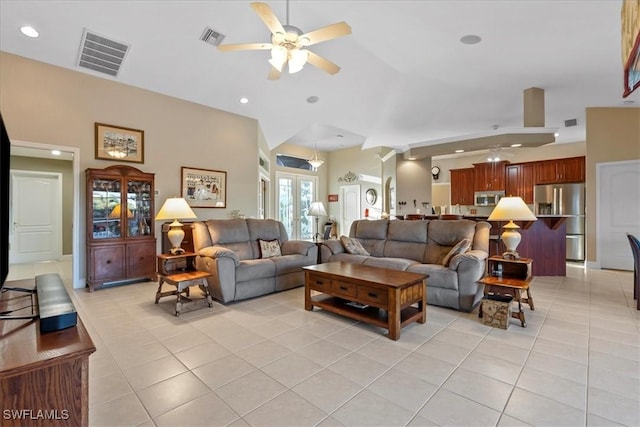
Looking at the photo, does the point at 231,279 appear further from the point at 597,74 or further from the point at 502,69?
the point at 597,74

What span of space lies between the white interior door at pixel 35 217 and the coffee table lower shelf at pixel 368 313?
7.33 meters

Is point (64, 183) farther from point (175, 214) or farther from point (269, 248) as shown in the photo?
point (269, 248)

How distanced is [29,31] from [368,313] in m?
5.23

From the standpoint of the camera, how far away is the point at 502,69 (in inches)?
179

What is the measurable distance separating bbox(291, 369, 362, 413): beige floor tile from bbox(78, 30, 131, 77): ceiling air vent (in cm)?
472

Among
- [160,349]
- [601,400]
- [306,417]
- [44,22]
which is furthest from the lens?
[44,22]

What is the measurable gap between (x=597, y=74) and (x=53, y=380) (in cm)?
662

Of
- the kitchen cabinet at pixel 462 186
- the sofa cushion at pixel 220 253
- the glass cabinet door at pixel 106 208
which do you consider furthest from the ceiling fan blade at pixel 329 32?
the kitchen cabinet at pixel 462 186

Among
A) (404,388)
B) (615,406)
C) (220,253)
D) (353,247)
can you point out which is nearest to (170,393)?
(404,388)

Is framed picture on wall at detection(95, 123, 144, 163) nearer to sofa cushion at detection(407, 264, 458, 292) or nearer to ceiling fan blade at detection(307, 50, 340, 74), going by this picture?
ceiling fan blade at detection(307, 50, 340, 74)

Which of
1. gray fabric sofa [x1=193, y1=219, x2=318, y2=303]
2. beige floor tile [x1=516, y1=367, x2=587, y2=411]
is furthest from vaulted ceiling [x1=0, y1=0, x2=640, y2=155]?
beige floor tile [x1=516, y1=367, x2=587, y2=411]

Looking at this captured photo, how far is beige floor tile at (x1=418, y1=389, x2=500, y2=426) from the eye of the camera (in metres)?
1.66

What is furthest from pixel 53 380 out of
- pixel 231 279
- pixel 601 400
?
pixel 601 400

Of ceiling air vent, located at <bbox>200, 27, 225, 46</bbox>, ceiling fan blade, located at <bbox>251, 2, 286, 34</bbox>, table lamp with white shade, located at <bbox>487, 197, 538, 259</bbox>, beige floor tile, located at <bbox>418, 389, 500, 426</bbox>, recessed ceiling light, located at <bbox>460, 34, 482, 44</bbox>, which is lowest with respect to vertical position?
beige floor tile, located at <bbox>418, 389, 500, 426</bbox>
